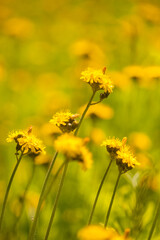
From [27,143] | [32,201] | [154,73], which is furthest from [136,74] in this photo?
[27,143]

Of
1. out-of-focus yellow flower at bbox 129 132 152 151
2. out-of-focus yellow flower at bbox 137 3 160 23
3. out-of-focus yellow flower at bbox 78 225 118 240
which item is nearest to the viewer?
out-of-focus yellow flower at bbox 78 225 118 240

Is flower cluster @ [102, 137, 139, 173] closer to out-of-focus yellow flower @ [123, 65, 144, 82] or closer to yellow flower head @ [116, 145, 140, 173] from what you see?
yellow flower head @ [116, 145, 140, 173]

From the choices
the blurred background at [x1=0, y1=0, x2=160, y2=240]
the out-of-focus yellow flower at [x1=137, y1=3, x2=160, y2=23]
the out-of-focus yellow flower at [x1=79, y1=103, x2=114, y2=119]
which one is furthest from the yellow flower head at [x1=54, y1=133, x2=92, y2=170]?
the out-of-focus yellow flower at [x1=137, y1=3, x2=160, y2=23]

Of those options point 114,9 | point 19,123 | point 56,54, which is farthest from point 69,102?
point 114,9

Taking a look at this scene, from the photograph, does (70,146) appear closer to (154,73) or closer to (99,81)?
(99,81)

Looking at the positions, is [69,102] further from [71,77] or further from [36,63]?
[36,63]

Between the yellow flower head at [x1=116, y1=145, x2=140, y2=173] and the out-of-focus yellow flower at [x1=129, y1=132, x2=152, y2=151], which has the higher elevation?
the out-of-focus yellow flower at [x1=129, y1=132, x2=152, y2=151]

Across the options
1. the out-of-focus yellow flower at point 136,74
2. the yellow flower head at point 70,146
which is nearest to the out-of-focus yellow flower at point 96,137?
the out-of-focus yellow flower at point 136,74

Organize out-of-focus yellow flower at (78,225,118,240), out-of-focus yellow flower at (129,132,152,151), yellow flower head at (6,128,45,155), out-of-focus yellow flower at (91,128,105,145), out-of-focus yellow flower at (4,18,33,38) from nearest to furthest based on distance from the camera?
out-of-focus yellow flower at (78,225,118,240) → yellow flower head at (6,128,45,155) → out-of-focus yellow flower at (91,128,105,145) → out-of-focus yellow flower at (129,132,152,151) → out-of-focus yellow flower at (4,18,33,38)
